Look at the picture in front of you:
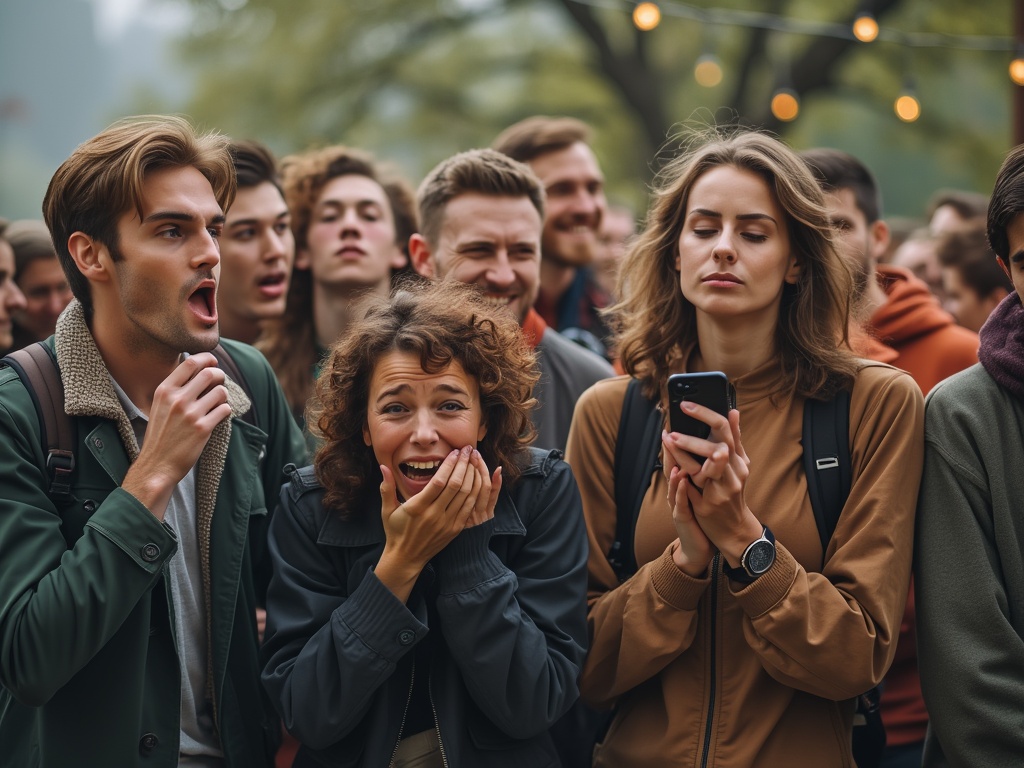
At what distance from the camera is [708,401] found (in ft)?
10.6

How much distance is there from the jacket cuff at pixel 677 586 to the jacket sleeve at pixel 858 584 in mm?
105

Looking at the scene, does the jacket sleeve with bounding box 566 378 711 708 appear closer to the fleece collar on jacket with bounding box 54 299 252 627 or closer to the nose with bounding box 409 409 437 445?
the nose with bounding box 409 409 437 445

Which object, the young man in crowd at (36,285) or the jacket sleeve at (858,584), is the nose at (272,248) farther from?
the jacket sleeve at (858,584)

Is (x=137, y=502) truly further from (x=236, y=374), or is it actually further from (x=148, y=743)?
(x=236, y=374)

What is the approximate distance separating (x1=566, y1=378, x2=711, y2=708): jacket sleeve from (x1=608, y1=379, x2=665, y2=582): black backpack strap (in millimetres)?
26

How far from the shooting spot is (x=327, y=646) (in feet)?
10.4

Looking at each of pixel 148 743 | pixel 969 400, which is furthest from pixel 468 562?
pixel 969 400

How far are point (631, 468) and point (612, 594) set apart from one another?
417mm

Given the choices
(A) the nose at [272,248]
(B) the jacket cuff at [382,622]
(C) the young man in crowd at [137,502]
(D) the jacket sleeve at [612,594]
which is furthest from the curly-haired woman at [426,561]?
(A) the nose at [272,248]

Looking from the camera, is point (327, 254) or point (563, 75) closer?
point (327, 254)

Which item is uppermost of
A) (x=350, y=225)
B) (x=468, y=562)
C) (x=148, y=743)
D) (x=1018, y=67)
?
(x=1018, y=67)

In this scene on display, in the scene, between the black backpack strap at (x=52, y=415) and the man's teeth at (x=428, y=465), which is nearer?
the black backpack strap at (x=52, y=415)

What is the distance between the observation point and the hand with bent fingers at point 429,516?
10.5 ft

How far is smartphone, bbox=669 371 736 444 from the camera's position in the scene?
10.5 feet
